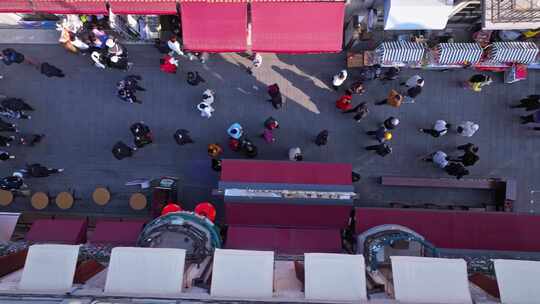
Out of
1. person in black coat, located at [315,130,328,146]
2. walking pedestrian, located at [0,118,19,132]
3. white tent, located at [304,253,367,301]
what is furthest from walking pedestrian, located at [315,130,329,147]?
walking pedestrian, located at [0,118,19,132]

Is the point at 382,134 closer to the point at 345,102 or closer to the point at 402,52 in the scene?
the point at 345,102

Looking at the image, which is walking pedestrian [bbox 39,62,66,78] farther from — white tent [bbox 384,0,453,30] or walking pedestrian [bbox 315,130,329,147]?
white tent [bbox 384,0,453,30]

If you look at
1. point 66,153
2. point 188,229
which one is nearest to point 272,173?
point 188,229

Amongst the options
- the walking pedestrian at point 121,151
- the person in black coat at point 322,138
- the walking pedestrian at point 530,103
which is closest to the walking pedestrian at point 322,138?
the person in black coat at point 322,138

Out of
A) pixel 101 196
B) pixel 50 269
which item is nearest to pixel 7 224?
pixel 101 196

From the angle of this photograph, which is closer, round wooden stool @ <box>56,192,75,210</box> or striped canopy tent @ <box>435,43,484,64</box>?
striped canopy tent @ <box>435,43,484,64</box>
